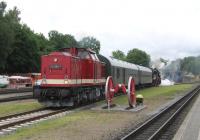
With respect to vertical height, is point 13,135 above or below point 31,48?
below

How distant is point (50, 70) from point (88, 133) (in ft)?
33.3

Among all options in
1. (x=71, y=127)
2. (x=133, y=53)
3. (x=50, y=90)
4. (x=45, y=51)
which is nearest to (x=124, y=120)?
(x=71, y=127)

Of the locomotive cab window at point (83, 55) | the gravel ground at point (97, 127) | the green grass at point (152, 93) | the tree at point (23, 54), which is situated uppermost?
the tree at point (23, 54)

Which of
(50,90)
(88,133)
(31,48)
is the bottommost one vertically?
(88,133)

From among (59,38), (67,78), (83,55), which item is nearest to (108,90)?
(67,78)

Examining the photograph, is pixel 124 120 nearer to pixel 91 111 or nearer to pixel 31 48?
pixel 91 111

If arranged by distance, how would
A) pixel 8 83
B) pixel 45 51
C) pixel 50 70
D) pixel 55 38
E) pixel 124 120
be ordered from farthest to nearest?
pixel 55 38 → pixel 45 51 → pixel 8 83 → pixel 50 70 → pixel 124 120

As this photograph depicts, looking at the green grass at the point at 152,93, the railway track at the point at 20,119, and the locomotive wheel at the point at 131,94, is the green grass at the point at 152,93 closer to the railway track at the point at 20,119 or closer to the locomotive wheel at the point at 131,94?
the locomotive wheel at the point at 131,94

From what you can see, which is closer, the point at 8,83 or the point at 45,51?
the point at 8,83

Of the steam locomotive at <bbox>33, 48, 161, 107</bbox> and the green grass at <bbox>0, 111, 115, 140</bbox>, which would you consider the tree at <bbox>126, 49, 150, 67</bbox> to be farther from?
the green grass at <bbox>0, 111, 115, 140</bbox>

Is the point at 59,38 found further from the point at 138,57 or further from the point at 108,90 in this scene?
the point at 108,90

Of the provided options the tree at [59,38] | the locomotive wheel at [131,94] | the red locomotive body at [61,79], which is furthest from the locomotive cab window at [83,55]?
the tree at [59,38]

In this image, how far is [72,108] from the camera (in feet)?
84.8

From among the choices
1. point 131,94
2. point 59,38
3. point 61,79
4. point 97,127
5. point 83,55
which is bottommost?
point 97,127
